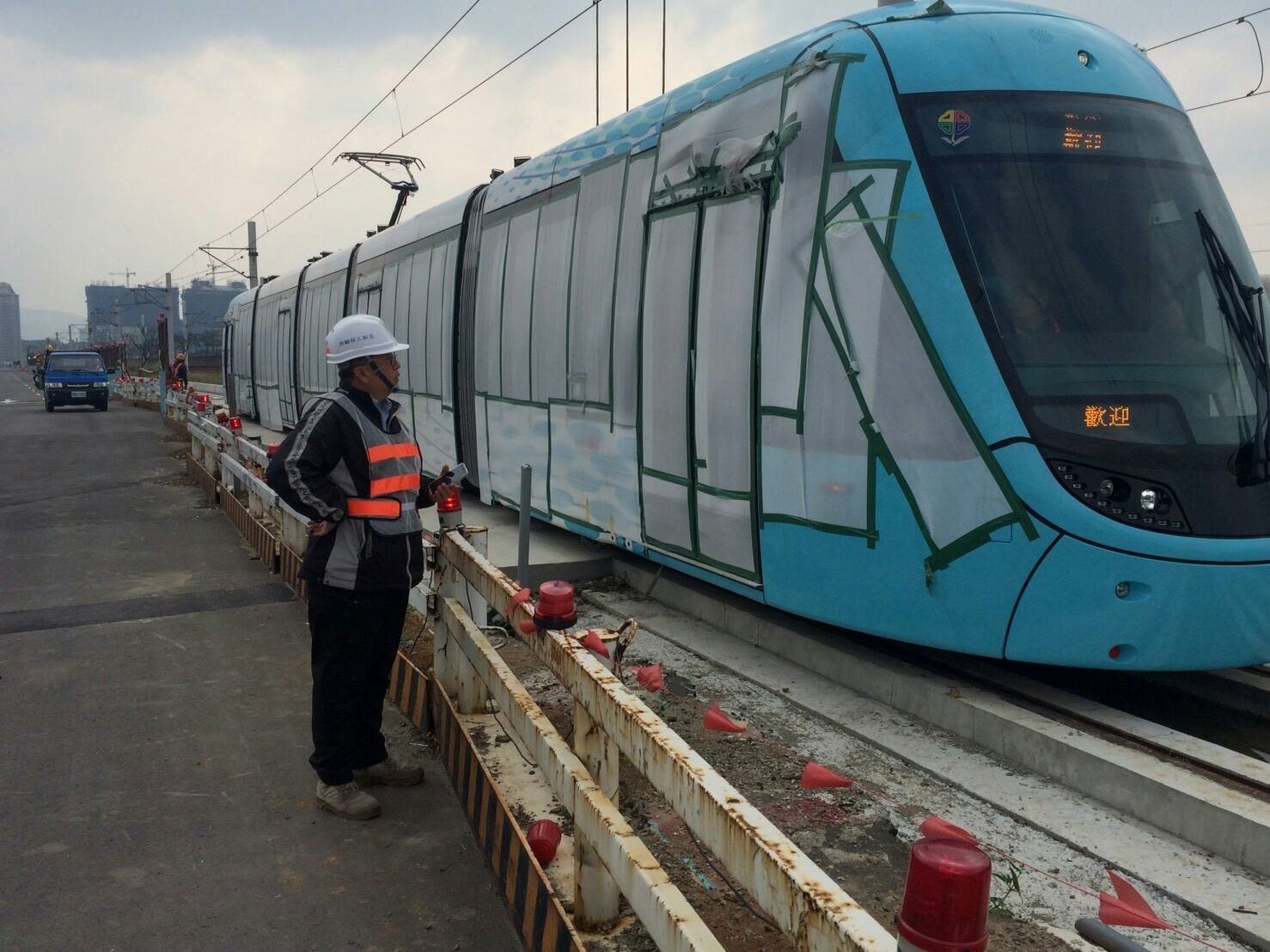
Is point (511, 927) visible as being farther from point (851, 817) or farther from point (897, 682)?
point (897, 682)

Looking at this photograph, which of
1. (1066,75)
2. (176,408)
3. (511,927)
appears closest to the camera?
(511,927)

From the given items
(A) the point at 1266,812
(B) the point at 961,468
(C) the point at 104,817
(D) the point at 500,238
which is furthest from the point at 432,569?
(D) the point at 500,238

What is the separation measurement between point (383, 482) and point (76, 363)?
39507 mm

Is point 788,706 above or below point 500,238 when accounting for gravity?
below

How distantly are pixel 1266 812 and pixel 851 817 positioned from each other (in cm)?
151

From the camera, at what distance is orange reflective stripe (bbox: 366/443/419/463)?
4590 mm

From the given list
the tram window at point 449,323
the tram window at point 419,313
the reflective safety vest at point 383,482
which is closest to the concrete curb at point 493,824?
the reflective safety vest at point 383,482

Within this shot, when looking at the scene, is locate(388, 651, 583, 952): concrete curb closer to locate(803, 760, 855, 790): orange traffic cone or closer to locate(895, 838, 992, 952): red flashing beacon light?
locate(803, 760, 855, 790): orange traffic cone

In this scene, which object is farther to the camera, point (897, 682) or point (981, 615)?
point (897, 682)

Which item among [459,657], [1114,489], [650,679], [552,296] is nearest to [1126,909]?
[1114,489]

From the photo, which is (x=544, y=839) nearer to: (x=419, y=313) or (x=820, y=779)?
(x=820, y=779)

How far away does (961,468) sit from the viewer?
16.3 feet

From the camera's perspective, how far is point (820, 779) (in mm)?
4598

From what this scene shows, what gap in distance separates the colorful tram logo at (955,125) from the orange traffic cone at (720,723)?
3.06 m
